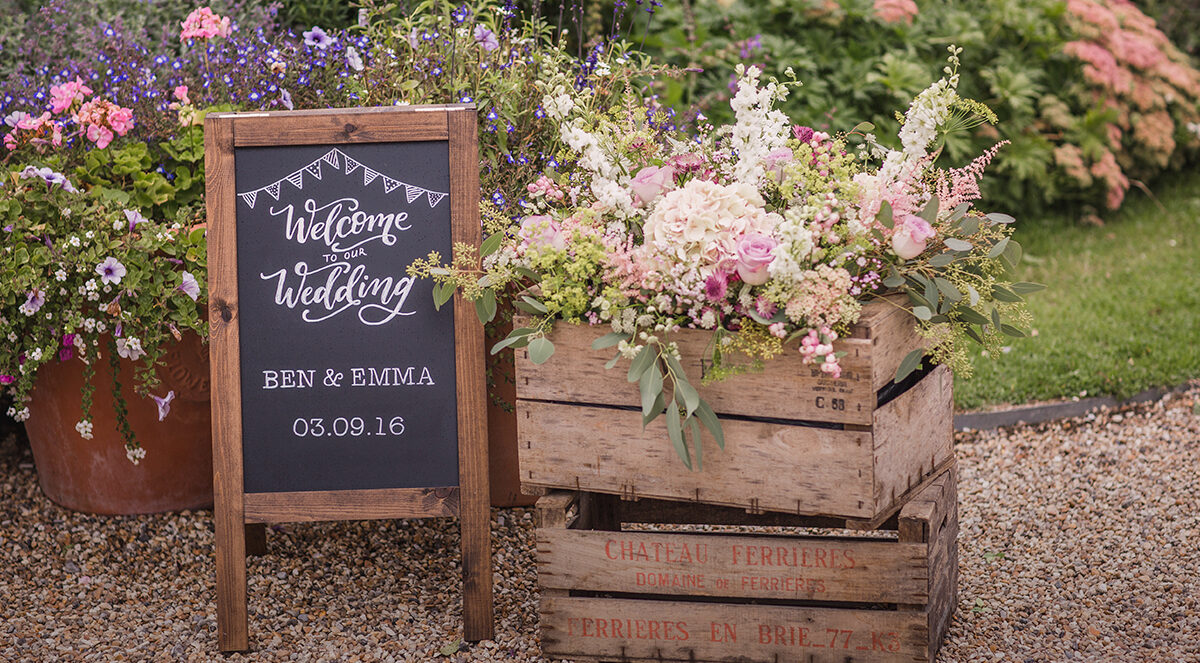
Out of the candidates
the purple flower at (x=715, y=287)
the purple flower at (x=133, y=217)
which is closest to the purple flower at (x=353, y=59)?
the purple flower at (x=133, y=217)

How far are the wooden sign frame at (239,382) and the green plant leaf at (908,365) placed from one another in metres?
0.91

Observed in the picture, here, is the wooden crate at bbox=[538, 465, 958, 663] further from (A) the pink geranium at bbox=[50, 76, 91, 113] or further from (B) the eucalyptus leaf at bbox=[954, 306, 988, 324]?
(A) the pink geranium at bbox=[50, 76, 91, 113]

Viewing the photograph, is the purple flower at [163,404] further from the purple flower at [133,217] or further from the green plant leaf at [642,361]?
the green plant leaf at [642,361]

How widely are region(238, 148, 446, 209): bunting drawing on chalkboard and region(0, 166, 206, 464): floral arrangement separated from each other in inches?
16.4

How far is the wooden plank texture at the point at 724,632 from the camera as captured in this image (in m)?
2.22

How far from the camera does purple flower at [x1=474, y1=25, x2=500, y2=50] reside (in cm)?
308

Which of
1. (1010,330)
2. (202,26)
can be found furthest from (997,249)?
(202,26)

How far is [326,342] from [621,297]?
29.3 inches

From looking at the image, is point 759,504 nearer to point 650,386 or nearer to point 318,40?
point 650,386

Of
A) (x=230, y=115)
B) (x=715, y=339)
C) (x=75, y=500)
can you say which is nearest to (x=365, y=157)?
(x=230, y=115)

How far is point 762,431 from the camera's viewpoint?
2156mm

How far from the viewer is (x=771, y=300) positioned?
202cm

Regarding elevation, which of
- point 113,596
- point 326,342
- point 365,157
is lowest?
point 113,596

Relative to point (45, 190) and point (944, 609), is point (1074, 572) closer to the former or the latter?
point (944, 609)
